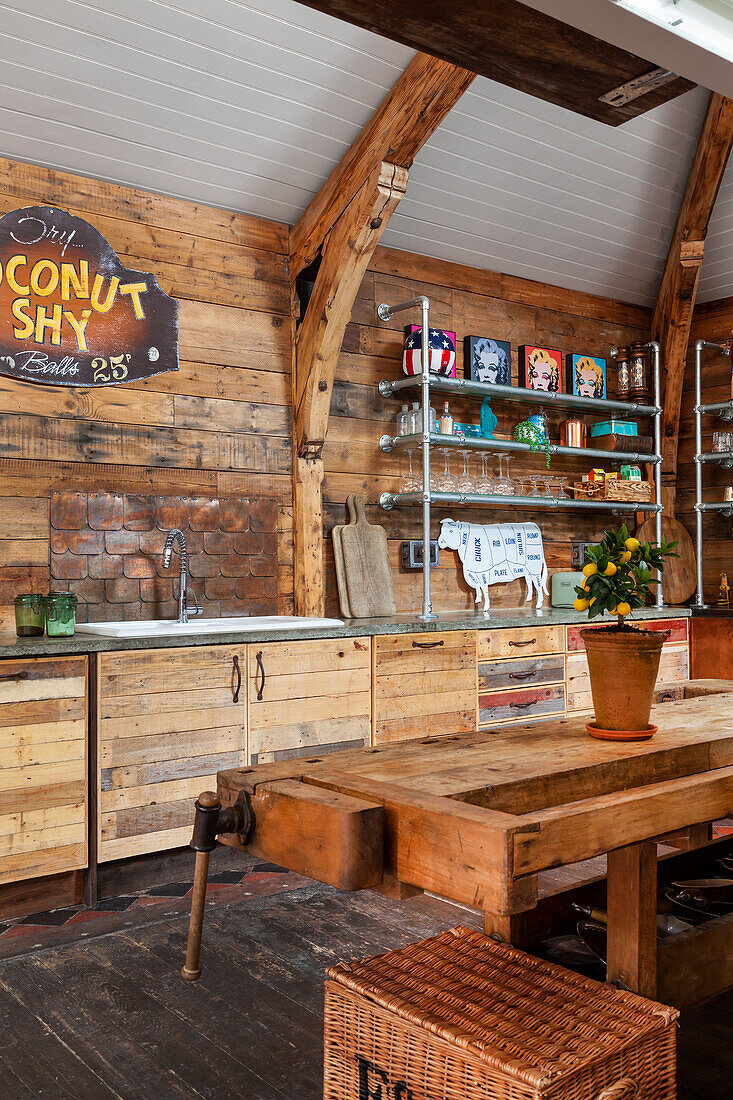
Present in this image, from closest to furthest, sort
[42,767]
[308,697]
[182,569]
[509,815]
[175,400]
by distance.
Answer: [509,815], [42,767], [308,697], [182,569], [175,400]

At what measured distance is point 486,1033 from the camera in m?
1.41

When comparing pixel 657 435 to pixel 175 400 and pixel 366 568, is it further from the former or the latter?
pixel 175 400

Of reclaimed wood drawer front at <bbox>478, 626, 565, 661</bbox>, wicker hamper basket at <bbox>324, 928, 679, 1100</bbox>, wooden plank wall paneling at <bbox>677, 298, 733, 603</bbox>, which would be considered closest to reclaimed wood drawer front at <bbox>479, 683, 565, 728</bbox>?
reclaimed wood drawer front at <bbox>478, 626, 565, 661</bbox>

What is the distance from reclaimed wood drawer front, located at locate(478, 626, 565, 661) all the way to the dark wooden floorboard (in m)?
1.45

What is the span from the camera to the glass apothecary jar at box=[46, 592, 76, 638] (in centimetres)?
335

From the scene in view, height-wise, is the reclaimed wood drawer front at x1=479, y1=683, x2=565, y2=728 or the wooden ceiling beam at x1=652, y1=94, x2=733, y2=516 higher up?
the wooden ceiling beam at x1=652, y1=94, x2=733, y2=516

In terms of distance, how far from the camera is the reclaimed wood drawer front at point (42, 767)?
9.66ft

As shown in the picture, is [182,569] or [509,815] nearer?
[509,815]

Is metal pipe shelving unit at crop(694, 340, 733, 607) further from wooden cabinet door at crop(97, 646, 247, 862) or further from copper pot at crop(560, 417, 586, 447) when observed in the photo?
wooden cabinet door at crop(97, 646, 247, 862)

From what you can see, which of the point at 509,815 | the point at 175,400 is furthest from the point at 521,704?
the point at 509,815

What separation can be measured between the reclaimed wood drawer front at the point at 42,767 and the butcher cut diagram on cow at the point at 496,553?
92.4 inches

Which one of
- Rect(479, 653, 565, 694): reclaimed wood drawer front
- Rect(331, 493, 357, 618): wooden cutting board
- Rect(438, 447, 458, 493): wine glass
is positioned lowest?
Rect(479, 653, 565, 694): reclaimed wood drawer front

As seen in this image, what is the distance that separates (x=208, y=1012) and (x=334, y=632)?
66.2 inches

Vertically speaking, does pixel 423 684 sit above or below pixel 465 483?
below
